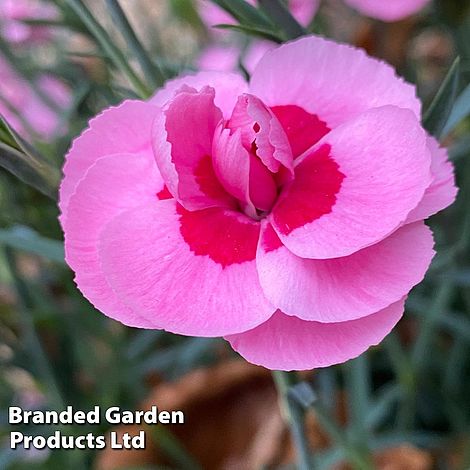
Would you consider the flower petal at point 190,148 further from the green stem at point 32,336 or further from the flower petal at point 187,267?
the green stem at point 32,336

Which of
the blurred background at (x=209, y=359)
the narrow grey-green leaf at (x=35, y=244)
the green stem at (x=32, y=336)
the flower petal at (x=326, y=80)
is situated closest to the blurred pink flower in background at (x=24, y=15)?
the blurred background at (x=209, y=359)

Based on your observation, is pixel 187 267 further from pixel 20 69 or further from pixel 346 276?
pixel 20 69

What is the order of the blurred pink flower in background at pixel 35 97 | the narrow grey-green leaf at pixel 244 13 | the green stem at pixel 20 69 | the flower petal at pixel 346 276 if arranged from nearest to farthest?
the flower petal at pixel 346 276 < the narrow grey-green leaf at pixel 244 13 < the green stem at pixel 20 69 < the blurred pink flower in background at pixel 35 97

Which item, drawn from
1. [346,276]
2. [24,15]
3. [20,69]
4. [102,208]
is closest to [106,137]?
[102,208]

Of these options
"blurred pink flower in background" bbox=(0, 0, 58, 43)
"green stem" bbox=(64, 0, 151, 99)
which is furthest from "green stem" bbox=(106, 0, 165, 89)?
"blurred pink flower in background" bbox=(0, 0, 58, 43)

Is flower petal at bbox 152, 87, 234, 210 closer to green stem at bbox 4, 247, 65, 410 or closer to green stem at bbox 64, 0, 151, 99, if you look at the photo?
green stem at bbox 64, 0, 151, 99
